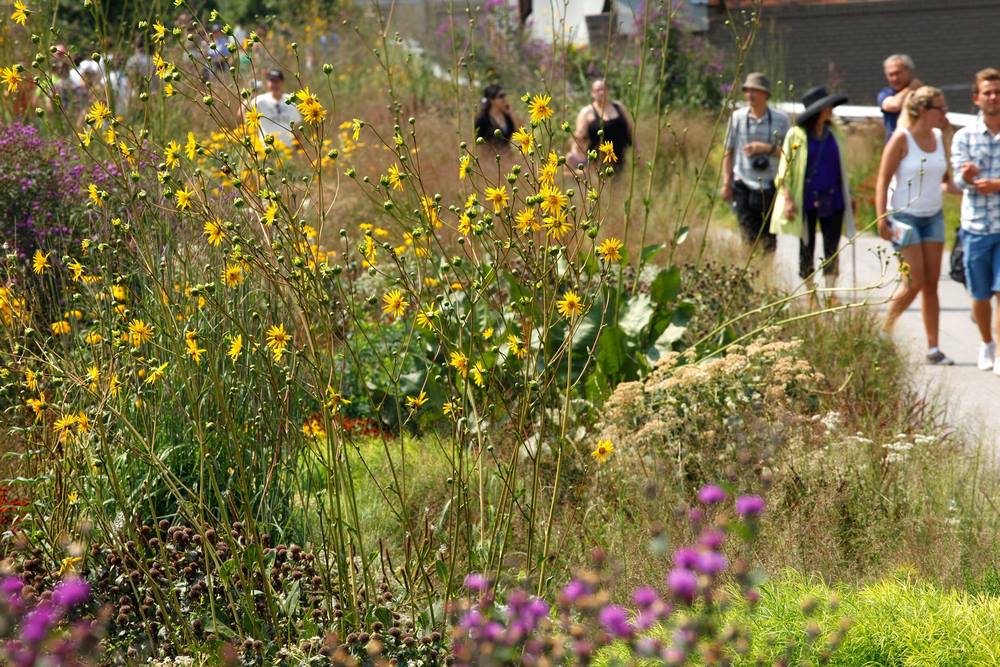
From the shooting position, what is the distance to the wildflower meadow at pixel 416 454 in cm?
338

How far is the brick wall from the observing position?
97.9 feet

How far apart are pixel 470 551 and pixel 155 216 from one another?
80.1 inches

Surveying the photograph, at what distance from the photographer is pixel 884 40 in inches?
1188

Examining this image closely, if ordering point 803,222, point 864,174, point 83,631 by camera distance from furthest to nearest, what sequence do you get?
point 864,174 < point 803,222 < point 83,631

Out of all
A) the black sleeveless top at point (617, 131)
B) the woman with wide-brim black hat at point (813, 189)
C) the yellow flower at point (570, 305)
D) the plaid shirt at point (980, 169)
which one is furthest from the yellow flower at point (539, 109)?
the black sleeveless top at point (617, 131)

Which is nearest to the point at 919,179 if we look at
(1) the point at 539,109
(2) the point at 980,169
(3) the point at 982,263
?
(2) the point at 980,169

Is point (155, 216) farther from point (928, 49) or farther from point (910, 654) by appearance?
point (928, 49)

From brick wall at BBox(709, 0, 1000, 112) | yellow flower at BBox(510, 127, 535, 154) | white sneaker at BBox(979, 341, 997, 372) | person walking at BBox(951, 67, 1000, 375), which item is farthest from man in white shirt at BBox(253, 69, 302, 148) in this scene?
brick wall at BBox(709, 0, 1000, 112)

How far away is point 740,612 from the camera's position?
3.34 m

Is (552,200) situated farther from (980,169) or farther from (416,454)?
(980,169)

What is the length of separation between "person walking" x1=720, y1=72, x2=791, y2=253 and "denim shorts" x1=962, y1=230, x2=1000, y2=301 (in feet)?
5.80

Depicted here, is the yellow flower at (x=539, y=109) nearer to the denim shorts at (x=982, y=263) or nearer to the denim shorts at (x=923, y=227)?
the denim shorts at (x=982, y=263)

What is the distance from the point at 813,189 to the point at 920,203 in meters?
1.06

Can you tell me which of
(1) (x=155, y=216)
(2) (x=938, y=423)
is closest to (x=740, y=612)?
(1) (x=155, y=216)
